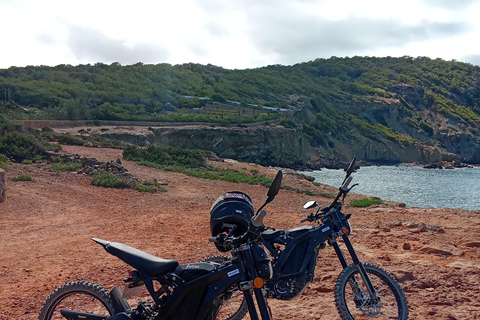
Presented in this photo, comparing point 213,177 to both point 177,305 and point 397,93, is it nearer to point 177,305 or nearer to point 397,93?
point 177,305

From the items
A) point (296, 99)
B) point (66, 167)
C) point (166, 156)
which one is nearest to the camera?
point (66, 167)

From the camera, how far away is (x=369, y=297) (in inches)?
165

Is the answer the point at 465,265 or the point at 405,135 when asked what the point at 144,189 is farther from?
the point at 405,135

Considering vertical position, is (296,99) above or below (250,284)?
above

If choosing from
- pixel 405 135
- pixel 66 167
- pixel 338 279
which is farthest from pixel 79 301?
pixel 405 135

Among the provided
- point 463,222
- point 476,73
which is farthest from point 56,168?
point 476,73

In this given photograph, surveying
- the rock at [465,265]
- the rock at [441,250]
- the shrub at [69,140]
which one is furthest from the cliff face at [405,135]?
the rock at [465,265]

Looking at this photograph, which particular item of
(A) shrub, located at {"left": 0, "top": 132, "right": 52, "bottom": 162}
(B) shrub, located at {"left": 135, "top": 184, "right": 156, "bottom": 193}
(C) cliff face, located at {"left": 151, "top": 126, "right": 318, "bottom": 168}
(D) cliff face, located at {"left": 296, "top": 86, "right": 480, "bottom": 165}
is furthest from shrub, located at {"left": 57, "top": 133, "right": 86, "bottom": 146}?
(D) cliff face, located at {"left": 296, "top": 86, "right": 480, "bottom": 165}

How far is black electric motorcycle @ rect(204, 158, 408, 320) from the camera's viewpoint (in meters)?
4.11

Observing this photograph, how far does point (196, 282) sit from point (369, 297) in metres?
1.80

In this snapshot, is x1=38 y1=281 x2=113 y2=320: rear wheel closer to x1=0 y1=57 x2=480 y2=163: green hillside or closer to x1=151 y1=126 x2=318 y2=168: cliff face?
x1=0 y1=57 x2=480 y2=163: green hillside

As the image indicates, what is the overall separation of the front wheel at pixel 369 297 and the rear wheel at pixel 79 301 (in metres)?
1.96

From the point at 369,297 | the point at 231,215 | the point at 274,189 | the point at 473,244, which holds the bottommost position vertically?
the point at 473,244

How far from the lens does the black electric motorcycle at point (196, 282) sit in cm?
311
